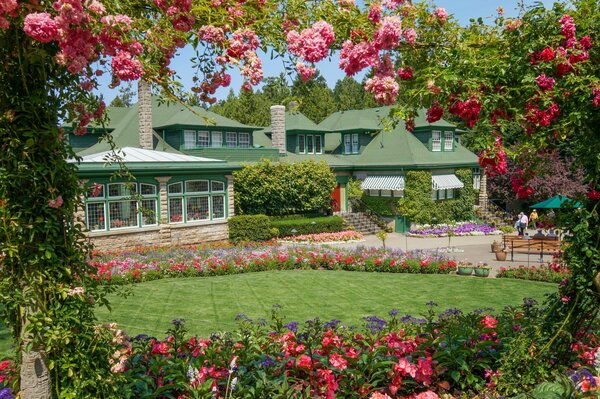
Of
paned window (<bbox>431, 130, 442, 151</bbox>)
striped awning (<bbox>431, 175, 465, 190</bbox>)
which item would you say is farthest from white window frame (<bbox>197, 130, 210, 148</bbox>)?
paned window (<bbox>431, 130, 442, 151</bbox>)

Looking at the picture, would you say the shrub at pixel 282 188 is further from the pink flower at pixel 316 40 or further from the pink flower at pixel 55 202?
the pink flower at pixel 316 40

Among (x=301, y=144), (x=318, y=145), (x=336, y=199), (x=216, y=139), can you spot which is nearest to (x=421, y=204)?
(x=336, y=199)

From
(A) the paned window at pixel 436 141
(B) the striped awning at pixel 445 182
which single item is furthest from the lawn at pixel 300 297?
(A) the paned window at pixel 436 141

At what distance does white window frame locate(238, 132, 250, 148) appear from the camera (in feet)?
100

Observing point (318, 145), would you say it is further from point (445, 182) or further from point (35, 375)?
point (35, 375)

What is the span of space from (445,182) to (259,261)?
17.3 meters

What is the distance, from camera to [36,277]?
3.88m

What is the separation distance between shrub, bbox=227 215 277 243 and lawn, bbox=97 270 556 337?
24.9 ft

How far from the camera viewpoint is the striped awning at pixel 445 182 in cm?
3003

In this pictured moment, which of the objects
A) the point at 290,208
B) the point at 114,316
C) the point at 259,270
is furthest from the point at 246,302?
the point at 290,208

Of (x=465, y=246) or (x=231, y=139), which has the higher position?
(x=231, y=139)

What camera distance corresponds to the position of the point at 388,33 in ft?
12.1

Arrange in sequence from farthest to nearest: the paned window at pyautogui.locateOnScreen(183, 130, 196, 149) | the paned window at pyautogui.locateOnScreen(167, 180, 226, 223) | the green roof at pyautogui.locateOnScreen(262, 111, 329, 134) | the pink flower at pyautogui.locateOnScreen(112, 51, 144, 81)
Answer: the green roof at pyautogui.locateOnScreen(262, 111, 329, 134) < the paned window at pyautogui.locateOnScreen(183, 130, 196, 149) < the paned window at pyautogui.locateOnScreen(167, 180, 226, 223) < the pink flower at pyautogui.locateOnScreen(112, 51, 144, 81)

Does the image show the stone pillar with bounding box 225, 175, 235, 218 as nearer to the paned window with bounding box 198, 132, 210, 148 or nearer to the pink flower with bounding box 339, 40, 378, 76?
the paned window with bounding box 198, 132, 210, 148
